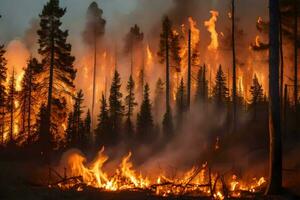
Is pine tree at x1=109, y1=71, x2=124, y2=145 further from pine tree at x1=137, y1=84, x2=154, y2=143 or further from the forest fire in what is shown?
the forest fire

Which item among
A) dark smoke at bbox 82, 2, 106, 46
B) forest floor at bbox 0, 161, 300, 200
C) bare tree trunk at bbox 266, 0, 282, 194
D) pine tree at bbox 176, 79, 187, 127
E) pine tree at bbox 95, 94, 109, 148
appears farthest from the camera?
dark smoke at bbox 82, 2, 106, 46

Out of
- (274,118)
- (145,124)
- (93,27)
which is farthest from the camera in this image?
(93,27)

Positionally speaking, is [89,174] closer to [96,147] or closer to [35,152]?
[35,152]

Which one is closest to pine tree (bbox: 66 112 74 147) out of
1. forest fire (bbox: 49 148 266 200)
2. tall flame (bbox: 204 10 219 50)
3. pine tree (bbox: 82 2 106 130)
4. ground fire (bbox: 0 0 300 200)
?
ground fire (bbox: 0 0 300 200)

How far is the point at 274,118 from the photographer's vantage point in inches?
731

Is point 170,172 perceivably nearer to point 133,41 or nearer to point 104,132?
point 104,132

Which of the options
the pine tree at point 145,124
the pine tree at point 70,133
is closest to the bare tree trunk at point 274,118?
the pine tree at point 70,133

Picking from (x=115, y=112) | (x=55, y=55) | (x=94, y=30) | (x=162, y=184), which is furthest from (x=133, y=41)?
(x=162, y=184)

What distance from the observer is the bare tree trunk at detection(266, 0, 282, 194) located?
18.3m

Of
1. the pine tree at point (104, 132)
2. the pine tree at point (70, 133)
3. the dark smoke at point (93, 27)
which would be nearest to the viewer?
the pine tree at point (70, 133)

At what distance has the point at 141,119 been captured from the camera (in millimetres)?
60094

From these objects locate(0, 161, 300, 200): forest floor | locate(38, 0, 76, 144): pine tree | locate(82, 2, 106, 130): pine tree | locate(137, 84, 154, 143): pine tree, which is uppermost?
locate(82, 2, 106, 130): pine tree

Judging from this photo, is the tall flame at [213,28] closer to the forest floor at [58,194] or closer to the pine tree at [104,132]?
the pine tree at [104,132]

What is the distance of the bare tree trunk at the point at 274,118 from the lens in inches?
722
